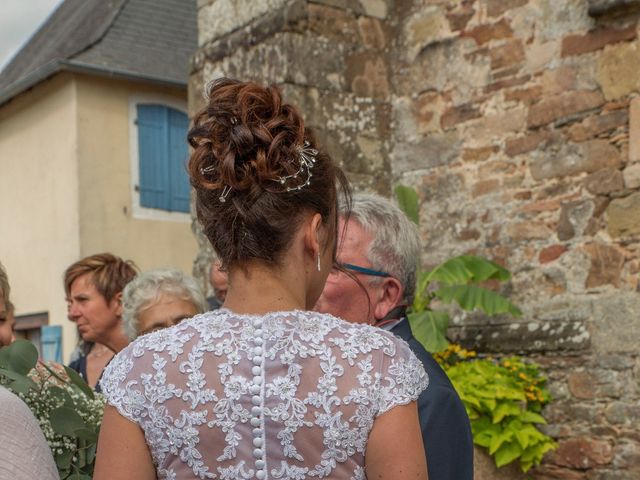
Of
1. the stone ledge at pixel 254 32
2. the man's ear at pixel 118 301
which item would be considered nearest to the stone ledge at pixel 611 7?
the stone ledge at pixel 254 32

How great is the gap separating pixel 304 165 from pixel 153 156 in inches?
462

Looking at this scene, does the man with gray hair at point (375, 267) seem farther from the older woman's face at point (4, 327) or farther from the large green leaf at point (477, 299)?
the large green leaf at point (477, 299)

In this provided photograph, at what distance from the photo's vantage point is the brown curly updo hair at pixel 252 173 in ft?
5.27

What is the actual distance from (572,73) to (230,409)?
4.04 m

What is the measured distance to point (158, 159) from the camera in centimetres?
1313

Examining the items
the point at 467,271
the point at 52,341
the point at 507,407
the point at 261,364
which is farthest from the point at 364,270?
the point at 52,341

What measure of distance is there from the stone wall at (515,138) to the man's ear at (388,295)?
2.44m

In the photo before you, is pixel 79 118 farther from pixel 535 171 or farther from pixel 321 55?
pixel 535 171

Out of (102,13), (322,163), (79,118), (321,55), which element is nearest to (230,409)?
(322,163)

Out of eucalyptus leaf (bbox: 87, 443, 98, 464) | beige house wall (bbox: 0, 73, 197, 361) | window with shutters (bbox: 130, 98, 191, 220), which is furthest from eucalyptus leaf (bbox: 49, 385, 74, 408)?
window with shutters (bbox: 130, 98, 191, 220)

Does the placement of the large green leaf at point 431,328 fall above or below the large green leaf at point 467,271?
below

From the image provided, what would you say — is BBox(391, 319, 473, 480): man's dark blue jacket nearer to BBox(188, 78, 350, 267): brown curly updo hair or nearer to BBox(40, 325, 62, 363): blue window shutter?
BBox(188, 78, 350, 267): brown curly updo hair

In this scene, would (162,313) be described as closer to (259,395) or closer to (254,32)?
(259,395)

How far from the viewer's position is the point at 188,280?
383 cm
